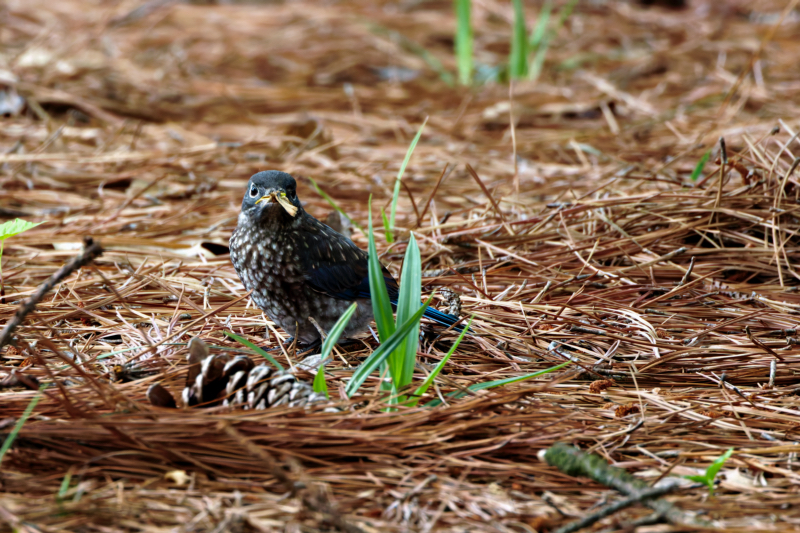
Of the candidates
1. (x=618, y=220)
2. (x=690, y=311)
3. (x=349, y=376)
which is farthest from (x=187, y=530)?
(x=618, y=220)

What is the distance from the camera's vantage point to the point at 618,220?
3916 mm

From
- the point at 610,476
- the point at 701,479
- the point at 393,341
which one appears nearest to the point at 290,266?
the point at 393,341

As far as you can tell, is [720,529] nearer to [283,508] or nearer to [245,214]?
[283,508]

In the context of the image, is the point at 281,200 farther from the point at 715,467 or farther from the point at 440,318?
the point at 715,467

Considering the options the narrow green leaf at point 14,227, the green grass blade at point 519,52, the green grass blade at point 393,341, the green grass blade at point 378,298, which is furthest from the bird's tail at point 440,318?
the green grass blade at point 519,52

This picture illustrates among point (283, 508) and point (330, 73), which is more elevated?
point (330, 73)

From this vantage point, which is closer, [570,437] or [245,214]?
[570,437]

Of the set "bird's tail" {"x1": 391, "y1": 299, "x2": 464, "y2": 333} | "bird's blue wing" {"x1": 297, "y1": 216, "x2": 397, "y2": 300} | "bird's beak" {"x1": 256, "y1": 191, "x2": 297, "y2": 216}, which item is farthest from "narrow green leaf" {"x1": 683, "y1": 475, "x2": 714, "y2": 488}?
"bird's beak" {"x1": 256, "y1": 191, "x2": 297, "y2": 216}

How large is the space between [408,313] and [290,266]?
2.57 feet

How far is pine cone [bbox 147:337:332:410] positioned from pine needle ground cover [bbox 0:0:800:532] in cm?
8

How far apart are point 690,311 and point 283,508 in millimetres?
2141

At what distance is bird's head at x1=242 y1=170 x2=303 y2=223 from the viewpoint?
294cm

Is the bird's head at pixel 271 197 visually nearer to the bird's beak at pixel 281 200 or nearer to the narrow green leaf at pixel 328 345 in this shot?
the bird's beak at pixel 281 200

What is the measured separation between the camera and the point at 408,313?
236 cm
